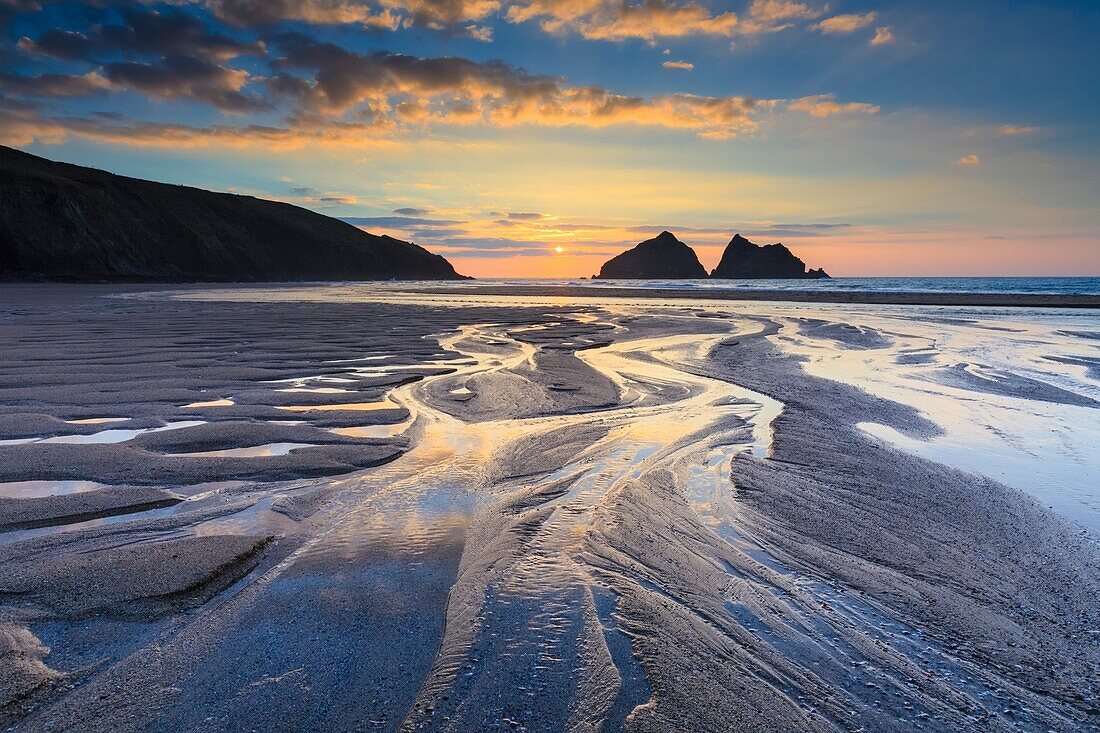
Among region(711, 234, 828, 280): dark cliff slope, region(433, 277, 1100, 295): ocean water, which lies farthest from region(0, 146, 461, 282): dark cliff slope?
region(711, 234, 828, 280): dark cliff slope

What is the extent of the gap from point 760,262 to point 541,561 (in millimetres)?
194944

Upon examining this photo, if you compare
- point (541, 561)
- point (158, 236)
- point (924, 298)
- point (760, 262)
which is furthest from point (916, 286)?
point (760, 262)

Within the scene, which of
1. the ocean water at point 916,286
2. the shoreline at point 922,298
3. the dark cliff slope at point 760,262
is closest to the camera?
the shoreline at point 922,298

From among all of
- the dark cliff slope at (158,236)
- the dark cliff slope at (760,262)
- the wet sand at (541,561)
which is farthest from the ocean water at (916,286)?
the dark cliff slope at (760,262)

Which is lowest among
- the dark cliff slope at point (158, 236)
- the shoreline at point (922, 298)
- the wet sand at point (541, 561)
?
the wet sand at point (541, 561)

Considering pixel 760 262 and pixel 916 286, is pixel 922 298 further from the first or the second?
pixel 760 262

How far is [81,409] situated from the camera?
22.6 feet

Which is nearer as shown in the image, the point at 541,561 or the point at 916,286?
the point at 541,561

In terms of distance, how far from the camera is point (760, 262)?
603 ft

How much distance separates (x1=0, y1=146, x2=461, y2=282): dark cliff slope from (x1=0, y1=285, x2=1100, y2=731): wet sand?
2927 inches

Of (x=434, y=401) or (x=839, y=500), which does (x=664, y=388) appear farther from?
(x=839, y=500)

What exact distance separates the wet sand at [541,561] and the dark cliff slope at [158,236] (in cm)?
7434

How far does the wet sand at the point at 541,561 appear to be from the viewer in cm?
231

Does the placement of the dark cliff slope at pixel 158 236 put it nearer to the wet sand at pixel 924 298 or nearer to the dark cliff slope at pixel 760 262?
the wet sand at pixel 924 298
